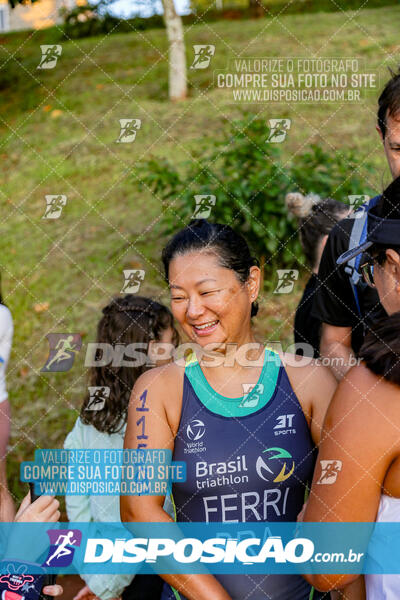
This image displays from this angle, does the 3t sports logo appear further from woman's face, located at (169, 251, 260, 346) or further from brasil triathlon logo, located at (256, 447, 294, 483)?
woman's face, located at (169, 251, 260, 346)

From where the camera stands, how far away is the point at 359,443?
141cm

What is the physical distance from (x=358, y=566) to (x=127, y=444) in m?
0.73

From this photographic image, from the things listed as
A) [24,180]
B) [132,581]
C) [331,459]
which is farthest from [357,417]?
[24,180]

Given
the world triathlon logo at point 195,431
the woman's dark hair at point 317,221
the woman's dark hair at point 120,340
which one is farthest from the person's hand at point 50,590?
the woman's dark hair at point 317,221

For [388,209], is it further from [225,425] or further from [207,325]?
[225,425]

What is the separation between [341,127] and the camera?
753 centimetres

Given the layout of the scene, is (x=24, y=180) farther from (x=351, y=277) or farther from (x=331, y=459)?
(x=331, y=459)

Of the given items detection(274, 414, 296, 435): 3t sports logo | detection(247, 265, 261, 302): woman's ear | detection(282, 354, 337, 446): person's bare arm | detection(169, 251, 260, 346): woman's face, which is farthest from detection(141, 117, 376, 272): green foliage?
detection(274, 414, 296, 435): 3t sports logo

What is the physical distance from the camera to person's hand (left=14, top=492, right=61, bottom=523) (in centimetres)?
202

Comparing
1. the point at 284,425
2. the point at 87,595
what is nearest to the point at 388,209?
the point at 284,425

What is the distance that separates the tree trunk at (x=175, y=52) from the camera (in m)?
7.38

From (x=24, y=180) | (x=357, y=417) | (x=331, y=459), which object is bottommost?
(x=24, y=180)

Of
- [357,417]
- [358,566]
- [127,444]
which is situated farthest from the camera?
[127,444]

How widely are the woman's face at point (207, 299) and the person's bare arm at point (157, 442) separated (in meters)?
0.22
